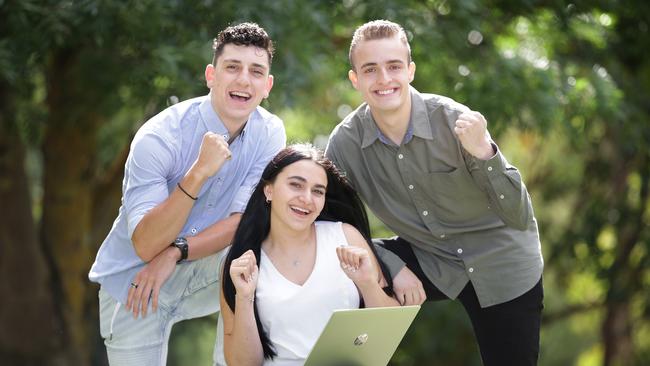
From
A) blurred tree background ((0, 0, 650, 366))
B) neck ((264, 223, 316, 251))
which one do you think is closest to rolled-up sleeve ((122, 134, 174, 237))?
neck ((264, 223, 316, 251))

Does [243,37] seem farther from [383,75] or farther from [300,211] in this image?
[300,211]

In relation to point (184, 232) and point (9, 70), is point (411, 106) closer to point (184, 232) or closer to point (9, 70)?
point (184, 232)

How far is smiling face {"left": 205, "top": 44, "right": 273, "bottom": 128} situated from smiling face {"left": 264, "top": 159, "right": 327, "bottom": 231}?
30 centimetres

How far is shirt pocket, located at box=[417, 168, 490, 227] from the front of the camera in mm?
3703

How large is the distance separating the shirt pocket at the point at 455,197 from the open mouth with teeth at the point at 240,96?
28.0 inches

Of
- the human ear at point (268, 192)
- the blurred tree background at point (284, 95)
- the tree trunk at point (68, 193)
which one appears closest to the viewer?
the human ear at point (268, 192)

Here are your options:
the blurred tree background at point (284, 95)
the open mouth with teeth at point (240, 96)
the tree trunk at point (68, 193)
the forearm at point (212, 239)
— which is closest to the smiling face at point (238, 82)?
the open mouth with teeth at point (240, 96)

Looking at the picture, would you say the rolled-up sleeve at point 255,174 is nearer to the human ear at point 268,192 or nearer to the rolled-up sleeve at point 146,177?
the human ear at point 268,192

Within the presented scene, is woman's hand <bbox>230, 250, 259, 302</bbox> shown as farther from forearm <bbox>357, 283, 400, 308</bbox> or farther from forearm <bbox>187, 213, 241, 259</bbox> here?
forearm <bbox>357, 283, 400, 308</bbox>

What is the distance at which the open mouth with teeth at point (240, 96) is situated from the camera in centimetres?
369

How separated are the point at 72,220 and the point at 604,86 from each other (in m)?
4.34

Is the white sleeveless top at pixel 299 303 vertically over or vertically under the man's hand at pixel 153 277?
under

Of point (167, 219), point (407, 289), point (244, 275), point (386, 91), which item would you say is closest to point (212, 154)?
point (167, 219)

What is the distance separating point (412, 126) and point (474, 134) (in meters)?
0.38
